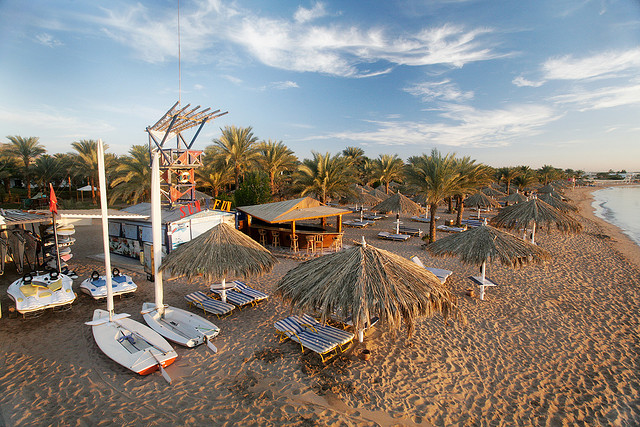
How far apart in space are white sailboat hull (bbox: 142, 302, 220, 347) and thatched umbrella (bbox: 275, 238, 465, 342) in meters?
2.16

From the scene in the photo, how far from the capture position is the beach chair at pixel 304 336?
20.4 feet

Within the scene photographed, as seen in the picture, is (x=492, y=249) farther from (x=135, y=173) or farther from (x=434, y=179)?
(x=135, y=173)

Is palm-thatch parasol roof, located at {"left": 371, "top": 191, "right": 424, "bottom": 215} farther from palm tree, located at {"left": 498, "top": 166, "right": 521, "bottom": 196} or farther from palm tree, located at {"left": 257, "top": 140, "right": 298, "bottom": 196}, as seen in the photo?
palm tree, located at {"left": 498, "top": 166, "right": 521, "bottom": 196}

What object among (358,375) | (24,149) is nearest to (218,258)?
(358,375)

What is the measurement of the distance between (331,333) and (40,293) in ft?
26.1

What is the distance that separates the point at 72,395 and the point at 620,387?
1000cm

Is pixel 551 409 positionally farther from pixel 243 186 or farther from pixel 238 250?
pixel 243 186

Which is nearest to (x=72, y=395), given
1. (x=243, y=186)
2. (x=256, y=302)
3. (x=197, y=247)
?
(x=197, y=247)

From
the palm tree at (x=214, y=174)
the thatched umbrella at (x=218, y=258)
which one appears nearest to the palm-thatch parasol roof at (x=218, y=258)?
the thatched umbrella at (x=218, y=258)

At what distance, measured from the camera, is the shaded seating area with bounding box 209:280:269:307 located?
8.74 metres

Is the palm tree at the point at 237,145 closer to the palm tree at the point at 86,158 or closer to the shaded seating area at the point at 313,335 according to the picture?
the palm tree at the point at 86,158

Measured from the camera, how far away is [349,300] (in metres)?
5.72

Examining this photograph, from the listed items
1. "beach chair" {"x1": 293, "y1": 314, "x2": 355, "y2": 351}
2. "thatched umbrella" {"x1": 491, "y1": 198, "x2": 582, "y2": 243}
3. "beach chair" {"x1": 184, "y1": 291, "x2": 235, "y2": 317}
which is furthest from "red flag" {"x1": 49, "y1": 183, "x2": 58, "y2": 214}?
"thatched umbrella" {"x1": 491, "y1": 198, "x2": 582, "y2": 243}

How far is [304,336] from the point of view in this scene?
21.9 ft
